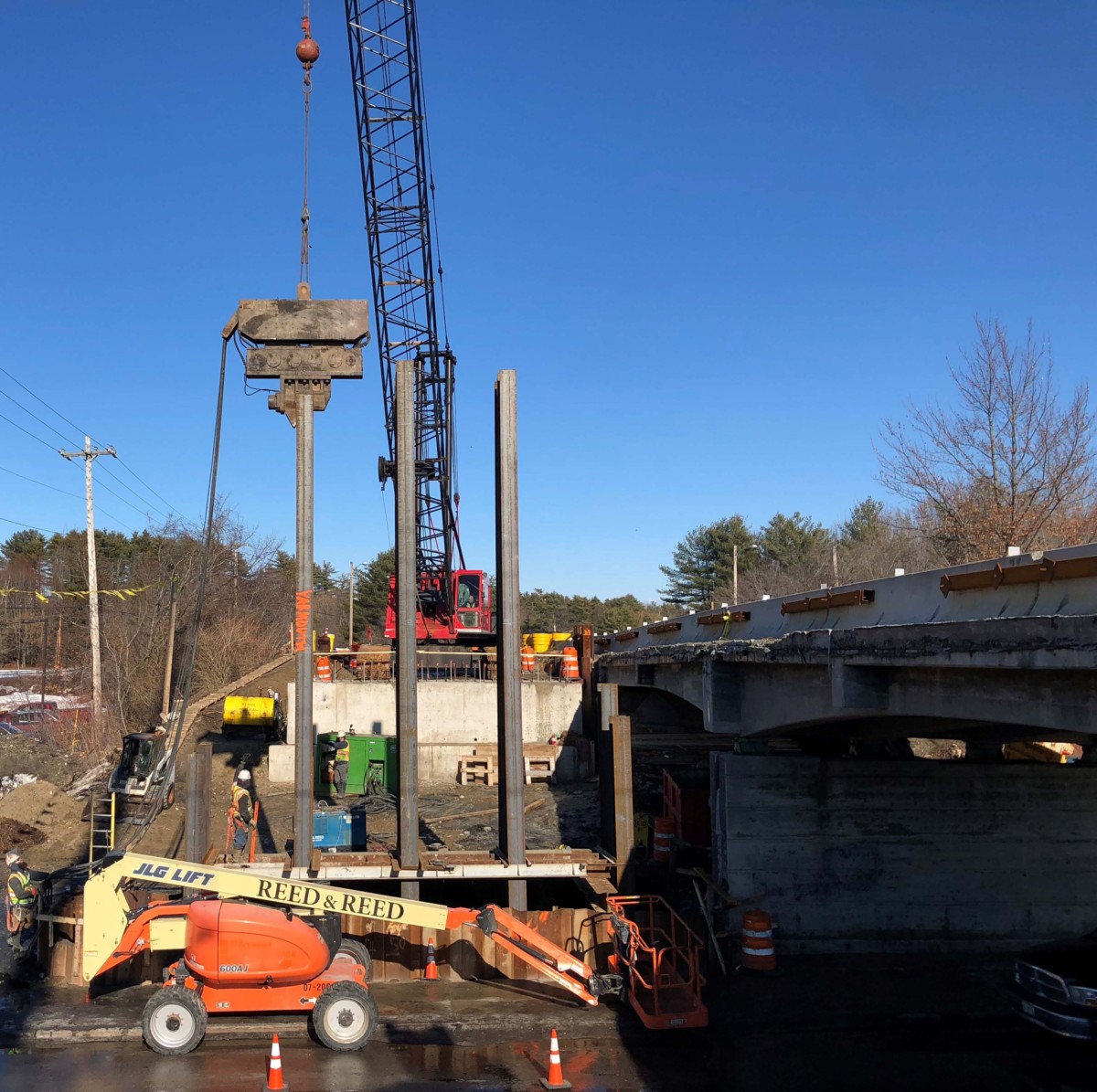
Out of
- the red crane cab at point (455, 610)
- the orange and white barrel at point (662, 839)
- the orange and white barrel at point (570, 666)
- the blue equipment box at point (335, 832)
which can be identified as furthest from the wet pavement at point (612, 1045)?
the red crane cab at point (455, 610)

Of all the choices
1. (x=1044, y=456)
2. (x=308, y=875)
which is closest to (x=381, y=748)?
(x=308, y=875)

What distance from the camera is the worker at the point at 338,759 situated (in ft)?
83.9

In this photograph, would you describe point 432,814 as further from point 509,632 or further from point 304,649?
point 509,632

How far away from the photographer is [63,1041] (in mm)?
11789

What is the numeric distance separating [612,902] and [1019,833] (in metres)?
7.23

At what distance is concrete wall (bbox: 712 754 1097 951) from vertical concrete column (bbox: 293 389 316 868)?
694 centimetres

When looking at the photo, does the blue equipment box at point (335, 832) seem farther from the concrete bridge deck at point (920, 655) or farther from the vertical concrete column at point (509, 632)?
the concrete bridge deck at point (920, 655)

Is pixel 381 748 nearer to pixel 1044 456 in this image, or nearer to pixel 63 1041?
pixel 63 1041

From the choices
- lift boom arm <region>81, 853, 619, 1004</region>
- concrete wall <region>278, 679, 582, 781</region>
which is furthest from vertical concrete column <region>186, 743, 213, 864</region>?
concrete wall <region>278, 679, 582, 781</region>

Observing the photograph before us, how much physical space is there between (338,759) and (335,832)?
7.70m

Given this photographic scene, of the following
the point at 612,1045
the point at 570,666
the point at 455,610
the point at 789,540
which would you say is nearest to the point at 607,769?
the point at 612,1045

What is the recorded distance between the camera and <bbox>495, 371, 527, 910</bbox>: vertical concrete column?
48.7 feet

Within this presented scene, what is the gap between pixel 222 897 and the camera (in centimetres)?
1217

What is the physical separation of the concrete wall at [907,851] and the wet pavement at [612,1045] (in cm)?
123
